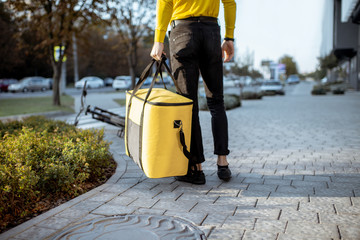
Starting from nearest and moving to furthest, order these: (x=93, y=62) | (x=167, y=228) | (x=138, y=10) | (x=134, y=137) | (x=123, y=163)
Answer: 1. (x=167, y=228)
2. (x=134, y=137)
3. (x=123, y=163)
4. (x=138, y=10)
5. (x=93, y=62)

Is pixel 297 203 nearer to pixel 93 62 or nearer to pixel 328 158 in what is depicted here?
pixel 328 158

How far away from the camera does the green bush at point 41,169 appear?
2.71 m

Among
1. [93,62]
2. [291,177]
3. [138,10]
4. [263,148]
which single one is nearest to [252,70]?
[138,10]

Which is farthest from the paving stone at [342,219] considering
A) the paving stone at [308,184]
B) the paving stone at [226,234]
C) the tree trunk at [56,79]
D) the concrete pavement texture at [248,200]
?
the tree trunk at [56,79]

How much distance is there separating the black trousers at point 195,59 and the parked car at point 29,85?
3606cm

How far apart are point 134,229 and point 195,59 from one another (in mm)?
1705

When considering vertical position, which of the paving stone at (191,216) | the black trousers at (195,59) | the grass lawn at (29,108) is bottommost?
the paving stone at (191,216)

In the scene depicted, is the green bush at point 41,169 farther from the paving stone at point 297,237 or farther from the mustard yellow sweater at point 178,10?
the paving stone at point 297,237

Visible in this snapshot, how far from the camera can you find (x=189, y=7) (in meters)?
3.41

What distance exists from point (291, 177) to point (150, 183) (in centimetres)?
140

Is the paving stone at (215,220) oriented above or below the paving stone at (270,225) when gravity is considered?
above

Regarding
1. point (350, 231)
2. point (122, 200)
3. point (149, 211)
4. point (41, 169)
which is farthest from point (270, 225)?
point (41, 169)

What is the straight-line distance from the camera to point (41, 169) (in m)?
3.25

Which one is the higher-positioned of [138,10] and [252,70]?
[138,10]
